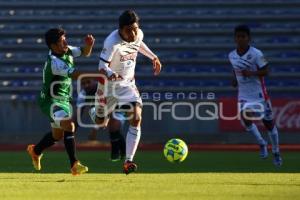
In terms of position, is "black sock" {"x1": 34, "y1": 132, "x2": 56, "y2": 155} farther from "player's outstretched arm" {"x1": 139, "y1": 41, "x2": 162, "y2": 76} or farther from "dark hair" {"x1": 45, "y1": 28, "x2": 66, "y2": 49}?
"player's outstretched arm" {"x1": 139, "y1": 41, "x2": 162, "y2": 76}

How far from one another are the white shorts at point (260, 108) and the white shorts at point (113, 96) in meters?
2.93

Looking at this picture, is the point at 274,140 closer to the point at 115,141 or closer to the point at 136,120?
the point at 115,141

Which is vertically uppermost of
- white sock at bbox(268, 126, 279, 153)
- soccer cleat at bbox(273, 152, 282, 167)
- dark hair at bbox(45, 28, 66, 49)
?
dark hair at bbox(45, 28, 66, 49)

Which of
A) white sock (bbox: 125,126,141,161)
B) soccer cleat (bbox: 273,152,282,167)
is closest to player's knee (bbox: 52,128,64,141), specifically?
white sock (bbox: 125,126,141,161)

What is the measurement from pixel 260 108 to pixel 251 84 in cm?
40

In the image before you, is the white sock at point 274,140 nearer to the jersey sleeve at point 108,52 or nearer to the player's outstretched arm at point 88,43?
the jersey sleeve at point 108,52

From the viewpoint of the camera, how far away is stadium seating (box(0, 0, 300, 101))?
21.5 meters

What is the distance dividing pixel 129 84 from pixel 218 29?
12.6m

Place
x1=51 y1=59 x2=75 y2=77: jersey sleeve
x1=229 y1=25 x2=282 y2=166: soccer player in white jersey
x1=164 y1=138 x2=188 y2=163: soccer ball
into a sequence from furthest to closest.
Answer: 1. x1=229 y1=25 x2=282 y2=166: soccer player in white jersey
2. x1=164 y1=138 x2=188 y2=163: soccer ball
3. x1=51 y1=59 x2=75 y2=77: jersey sleeve

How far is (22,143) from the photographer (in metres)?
19.2

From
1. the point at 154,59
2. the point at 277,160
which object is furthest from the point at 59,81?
the point at 277,160

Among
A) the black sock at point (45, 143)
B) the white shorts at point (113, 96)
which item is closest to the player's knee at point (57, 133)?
the black sock at point (45, 143)

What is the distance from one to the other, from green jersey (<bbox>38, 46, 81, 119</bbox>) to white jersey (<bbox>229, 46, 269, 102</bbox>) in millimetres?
3665

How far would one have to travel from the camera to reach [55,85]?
9.70 meters
